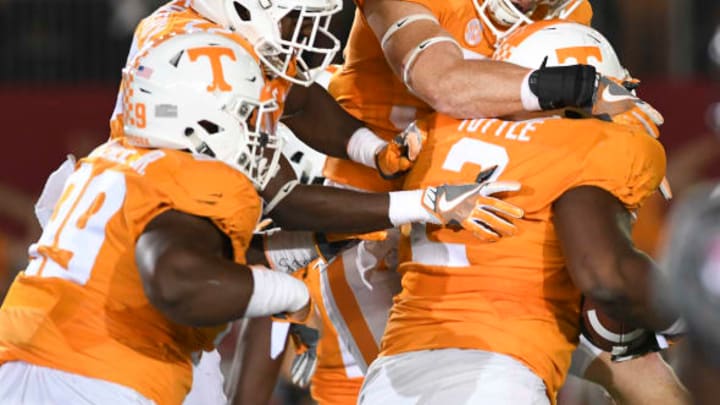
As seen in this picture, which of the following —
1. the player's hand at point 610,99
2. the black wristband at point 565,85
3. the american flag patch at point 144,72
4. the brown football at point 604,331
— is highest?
the american flag patch at point 144,72

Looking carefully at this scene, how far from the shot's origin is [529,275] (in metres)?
3.38

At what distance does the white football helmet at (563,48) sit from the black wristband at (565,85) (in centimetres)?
9

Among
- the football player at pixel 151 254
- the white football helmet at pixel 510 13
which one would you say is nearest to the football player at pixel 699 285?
→ the football player at pixel 151 254

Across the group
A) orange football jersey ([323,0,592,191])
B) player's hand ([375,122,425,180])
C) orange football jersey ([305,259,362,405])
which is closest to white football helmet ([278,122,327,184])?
orange football jersey ([323,0,592,191])

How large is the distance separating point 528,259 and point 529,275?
0.04 metres

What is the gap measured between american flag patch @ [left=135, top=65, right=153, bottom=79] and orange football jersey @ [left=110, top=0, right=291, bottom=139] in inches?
2.7

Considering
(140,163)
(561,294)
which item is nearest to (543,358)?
(561,294)

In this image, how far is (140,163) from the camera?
3275 mm

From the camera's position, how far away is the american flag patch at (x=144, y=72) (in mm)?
3365

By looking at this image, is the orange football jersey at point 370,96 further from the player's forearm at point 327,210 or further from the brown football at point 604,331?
the brown football at point 604,331

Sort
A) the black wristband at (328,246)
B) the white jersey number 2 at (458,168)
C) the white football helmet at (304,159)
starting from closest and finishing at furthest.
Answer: the white jersey number 2 at (458,168) < the black wristband at (328,246) < the white football helmet at (304,159)

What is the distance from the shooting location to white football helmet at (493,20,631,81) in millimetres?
3646

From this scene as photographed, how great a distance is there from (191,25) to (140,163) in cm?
45

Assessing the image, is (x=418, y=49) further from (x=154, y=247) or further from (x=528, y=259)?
(x=154, y=247)
